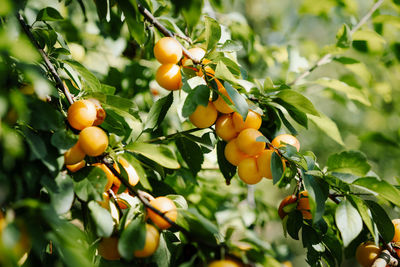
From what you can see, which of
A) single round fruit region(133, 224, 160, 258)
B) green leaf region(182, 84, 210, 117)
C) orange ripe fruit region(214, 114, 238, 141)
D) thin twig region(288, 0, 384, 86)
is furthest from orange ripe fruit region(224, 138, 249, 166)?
thin twig region(288, 0, 384, 86)

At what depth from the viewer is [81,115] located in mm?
574

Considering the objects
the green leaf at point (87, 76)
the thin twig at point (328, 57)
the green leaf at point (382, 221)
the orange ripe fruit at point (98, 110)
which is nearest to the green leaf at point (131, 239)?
the orange ripe fruit at point (98, 110)

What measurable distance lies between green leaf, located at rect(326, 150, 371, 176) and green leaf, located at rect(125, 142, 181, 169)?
310 mm

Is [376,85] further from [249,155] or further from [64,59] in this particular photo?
[64,59]

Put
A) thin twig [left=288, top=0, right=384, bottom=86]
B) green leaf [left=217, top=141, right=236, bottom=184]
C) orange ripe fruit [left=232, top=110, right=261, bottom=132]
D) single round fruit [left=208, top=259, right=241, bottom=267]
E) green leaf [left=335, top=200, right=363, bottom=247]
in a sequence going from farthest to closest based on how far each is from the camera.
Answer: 1. thin twig [left=288, top=0, right=384, bottom=86]
2. green leaf [left=217, top=141, right=236, bottom=184]
3. orange ripe fruit [left=232, top=110, right=261, bottom=132]
4. green leaf [left=335, top=200, right=363, bottom=247]
5. single round fruit [left=208, top=259, right=241, bottom=267]

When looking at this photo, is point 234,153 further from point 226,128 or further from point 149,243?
point 149,243

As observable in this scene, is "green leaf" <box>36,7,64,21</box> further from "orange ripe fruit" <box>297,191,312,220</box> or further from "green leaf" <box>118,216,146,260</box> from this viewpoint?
"orange ripe fruit" <box>297,191,312,220</box>

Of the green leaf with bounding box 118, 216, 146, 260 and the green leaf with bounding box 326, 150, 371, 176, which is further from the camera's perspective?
the green leaf with bounding box 326, 150, 371, 176

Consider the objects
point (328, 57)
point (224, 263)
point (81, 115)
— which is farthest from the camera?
point (328, 57)

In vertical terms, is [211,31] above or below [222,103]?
Answer: above

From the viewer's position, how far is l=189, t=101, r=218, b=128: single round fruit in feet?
2.16

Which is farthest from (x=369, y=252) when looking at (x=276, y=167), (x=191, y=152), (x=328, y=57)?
(x=328, y=57)

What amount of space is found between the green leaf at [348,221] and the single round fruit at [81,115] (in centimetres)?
47

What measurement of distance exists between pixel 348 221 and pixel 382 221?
0.12m
